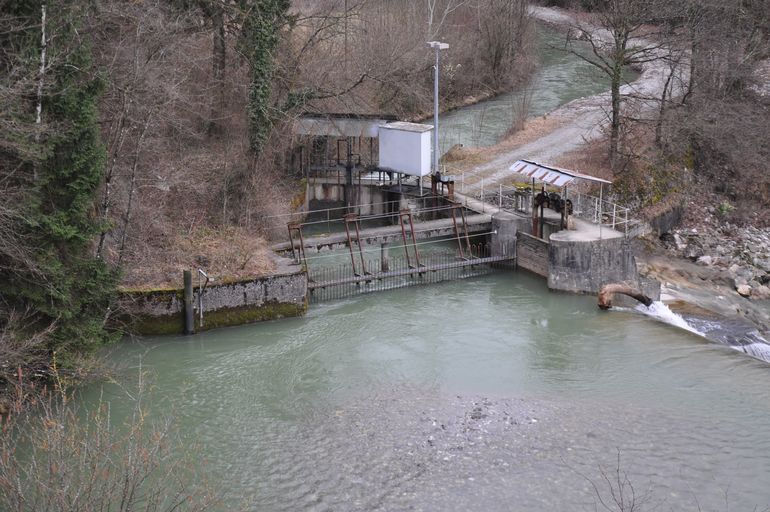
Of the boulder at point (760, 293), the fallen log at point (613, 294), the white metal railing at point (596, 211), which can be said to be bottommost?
the boulder at point (760, 293)

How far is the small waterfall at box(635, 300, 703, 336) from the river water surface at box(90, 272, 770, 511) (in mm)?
392

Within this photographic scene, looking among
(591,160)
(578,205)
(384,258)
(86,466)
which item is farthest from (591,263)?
(86,466)

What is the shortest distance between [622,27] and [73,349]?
72.5 ft

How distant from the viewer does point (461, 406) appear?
18.8 meters

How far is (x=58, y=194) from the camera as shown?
18.6 m

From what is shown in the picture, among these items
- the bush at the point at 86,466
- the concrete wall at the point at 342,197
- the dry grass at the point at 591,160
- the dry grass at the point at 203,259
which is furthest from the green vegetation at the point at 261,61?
the bush at the point at 86,466

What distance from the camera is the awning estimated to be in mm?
25500

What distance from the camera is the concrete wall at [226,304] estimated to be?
22.1 m

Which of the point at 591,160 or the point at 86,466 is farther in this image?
the point at 591,160

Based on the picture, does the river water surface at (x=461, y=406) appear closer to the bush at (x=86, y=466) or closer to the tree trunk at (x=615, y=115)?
the bush at (x=86, y=466)

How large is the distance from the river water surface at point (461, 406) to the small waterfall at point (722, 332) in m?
0.49

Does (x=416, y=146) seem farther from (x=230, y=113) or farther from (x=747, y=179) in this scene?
(x=747, y=179)

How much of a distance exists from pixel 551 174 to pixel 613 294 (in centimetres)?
416

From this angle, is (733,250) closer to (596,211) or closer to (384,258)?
(596,211)
